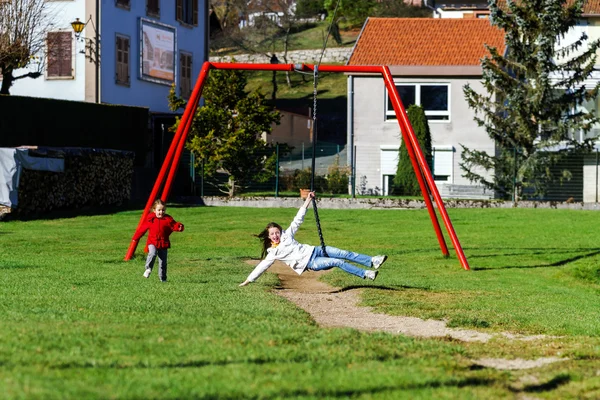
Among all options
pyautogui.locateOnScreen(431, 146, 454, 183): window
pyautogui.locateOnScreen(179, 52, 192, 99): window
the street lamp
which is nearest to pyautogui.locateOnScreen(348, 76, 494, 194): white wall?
pyautogui.locateOnScreen(431, 146, 454, 183): window

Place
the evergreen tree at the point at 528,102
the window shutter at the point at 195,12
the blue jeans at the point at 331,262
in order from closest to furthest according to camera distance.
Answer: the blue jeans at the point at 331,262, the evergreen tree at the point at 528,102, the window shutter at the point at 195,12

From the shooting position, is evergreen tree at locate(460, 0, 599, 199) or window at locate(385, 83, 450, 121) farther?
window at locate(385, 83, 450, 121)

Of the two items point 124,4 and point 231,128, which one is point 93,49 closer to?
point 124,4

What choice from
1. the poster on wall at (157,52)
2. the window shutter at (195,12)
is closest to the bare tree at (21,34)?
the poster on wall at (157,52)

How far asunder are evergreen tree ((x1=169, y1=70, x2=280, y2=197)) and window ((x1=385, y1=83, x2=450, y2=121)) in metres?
8.68

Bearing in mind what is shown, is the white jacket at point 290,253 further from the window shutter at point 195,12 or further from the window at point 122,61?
the window shutter at point 195,12

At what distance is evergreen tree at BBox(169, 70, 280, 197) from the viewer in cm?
3834

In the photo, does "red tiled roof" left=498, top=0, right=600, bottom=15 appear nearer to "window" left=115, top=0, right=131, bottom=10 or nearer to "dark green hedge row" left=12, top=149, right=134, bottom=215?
"window" left=115, top=0, right=131, bottom=10

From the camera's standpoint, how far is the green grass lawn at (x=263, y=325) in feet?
25.8

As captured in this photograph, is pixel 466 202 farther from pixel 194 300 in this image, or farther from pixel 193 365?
pixel 193 365

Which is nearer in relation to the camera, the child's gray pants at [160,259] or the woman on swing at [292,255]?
the woman on swing at [292,255]

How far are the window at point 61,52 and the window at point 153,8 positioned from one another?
14.2 feet

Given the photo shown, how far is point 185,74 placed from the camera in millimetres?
50812

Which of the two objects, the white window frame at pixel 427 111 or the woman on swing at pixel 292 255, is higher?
the white window frame at pixel 427 111
